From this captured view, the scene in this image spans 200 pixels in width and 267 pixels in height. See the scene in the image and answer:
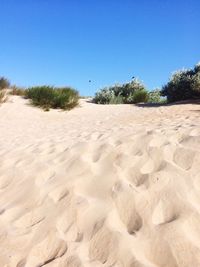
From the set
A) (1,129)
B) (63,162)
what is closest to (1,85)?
(1,129)

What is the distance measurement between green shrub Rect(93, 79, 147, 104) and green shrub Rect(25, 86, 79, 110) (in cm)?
245

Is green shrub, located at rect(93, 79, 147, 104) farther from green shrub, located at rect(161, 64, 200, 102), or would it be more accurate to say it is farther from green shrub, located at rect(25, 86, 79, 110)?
green shrub, located at rect(25, 86, 79, 110)

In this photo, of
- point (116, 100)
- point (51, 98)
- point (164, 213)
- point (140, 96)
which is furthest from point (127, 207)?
point (140, 96)

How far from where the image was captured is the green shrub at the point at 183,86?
11.9 metres

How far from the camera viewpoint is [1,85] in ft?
47.7

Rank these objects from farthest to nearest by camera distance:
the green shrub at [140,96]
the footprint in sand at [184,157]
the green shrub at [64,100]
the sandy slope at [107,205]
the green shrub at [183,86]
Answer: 1. the green shrub at [140,96]
2. the green shrub at [64,100]
3. the green shrub at [183,86]
4. the footprint in sand at [184,157]
5. the sandy slope at [107,205]

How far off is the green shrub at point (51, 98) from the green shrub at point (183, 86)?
10.6 feet

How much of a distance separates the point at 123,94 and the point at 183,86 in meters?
4.51

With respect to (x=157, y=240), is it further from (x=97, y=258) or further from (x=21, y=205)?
(x=21, y=205)

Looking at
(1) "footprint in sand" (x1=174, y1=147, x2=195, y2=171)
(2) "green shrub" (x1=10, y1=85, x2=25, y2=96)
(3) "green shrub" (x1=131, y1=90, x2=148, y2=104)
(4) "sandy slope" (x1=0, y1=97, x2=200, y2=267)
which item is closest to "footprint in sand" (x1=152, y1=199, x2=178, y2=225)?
(4) "sandy slope" (x1=0, y1=97, x2=200, y2=267)

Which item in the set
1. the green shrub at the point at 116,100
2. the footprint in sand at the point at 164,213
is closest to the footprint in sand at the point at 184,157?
the footprint in sand at the point at 164,213

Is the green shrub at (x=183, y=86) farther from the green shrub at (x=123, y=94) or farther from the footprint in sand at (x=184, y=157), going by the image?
the footprint in sand at (x=184, y=157)

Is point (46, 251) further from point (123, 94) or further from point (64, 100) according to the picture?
point (123, 94)

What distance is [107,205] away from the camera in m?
2.82
